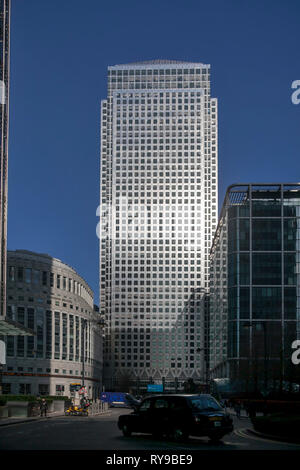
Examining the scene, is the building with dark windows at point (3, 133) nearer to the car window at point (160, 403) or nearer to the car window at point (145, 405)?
the car window at point (145, 405)

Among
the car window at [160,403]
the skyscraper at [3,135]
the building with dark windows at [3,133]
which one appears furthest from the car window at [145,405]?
the skyscraper at [3,135]

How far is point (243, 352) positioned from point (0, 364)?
192 ft

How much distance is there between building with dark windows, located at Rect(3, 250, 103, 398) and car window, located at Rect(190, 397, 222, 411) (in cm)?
9442

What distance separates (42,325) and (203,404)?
10481cm

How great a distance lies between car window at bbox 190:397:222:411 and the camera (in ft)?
87.0

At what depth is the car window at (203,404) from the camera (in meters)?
26.5

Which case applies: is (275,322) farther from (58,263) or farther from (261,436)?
(261,436)

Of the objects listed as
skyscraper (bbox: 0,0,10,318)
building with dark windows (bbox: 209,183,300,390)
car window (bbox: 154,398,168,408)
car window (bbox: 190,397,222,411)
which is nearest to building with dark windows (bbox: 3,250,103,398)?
building with dark windows (bbox: 209,183,300,390)

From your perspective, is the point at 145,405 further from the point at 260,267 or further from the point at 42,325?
the point at 260,267

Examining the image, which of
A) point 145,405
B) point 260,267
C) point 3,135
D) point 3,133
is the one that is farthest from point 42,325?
point 145,405

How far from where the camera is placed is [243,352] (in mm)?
129000

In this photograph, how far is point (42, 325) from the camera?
129 meters

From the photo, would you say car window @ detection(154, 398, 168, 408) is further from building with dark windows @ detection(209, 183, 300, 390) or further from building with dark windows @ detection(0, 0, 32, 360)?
building with dark windows @ detection(209, 183, 300, 390)

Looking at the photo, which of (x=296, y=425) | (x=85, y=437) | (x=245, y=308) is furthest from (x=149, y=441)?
(x=245, y=308)
